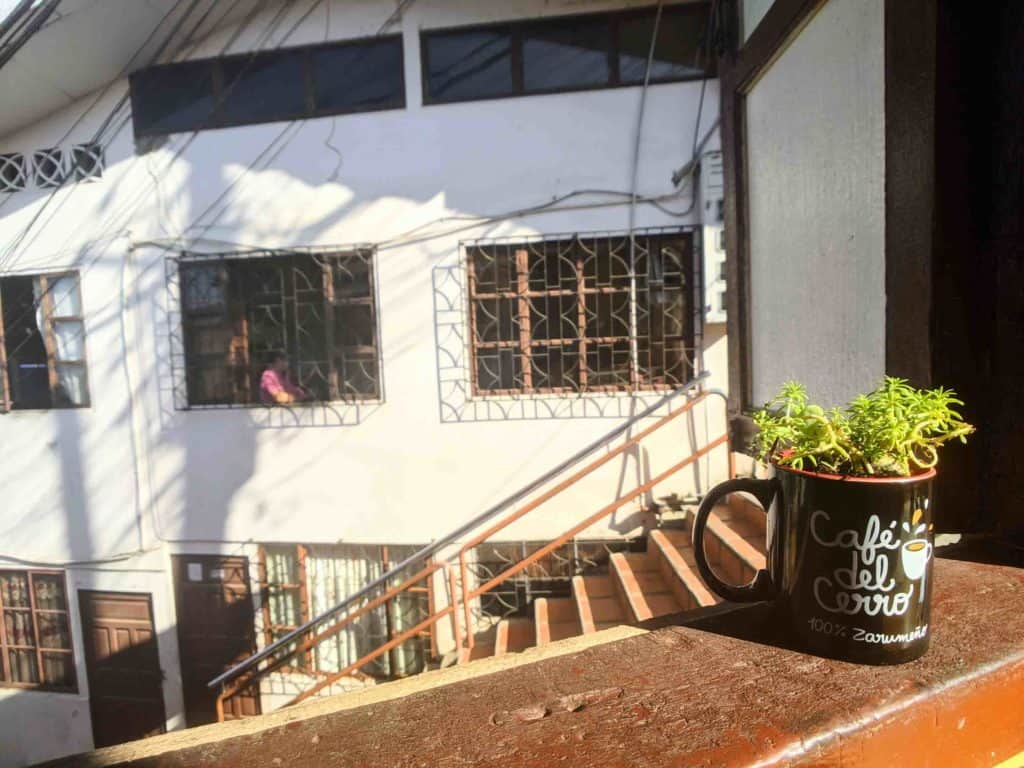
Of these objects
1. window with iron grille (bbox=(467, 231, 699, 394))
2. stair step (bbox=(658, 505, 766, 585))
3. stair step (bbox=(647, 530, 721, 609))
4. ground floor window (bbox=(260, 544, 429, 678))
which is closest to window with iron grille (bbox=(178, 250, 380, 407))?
window with iron grille (bbox=(467, 231, 699, 394))

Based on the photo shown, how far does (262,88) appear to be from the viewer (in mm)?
4629

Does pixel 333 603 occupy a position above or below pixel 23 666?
above

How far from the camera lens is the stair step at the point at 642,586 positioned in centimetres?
320

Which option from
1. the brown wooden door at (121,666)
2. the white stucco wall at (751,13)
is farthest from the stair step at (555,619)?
the brown wooden door at (121,666)

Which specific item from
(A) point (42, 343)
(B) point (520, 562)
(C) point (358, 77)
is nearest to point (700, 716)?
(B) point (520, 562)

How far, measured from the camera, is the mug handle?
0.78 m

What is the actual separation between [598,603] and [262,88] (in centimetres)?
506

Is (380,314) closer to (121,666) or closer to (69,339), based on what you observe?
(69,339)

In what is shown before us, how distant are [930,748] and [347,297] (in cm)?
453

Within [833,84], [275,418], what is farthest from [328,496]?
[833,84]

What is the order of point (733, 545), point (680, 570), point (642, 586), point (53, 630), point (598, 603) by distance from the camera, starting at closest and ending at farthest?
point (733, 545) → point (680, 570) → point (642, 586) → point (598, 603) → point (53, 630)

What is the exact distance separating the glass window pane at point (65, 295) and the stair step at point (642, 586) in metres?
5.29

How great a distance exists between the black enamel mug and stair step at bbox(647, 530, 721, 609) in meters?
2.08

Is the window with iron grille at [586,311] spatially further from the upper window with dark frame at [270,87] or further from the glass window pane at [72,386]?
the glass window pane at [72,386]
